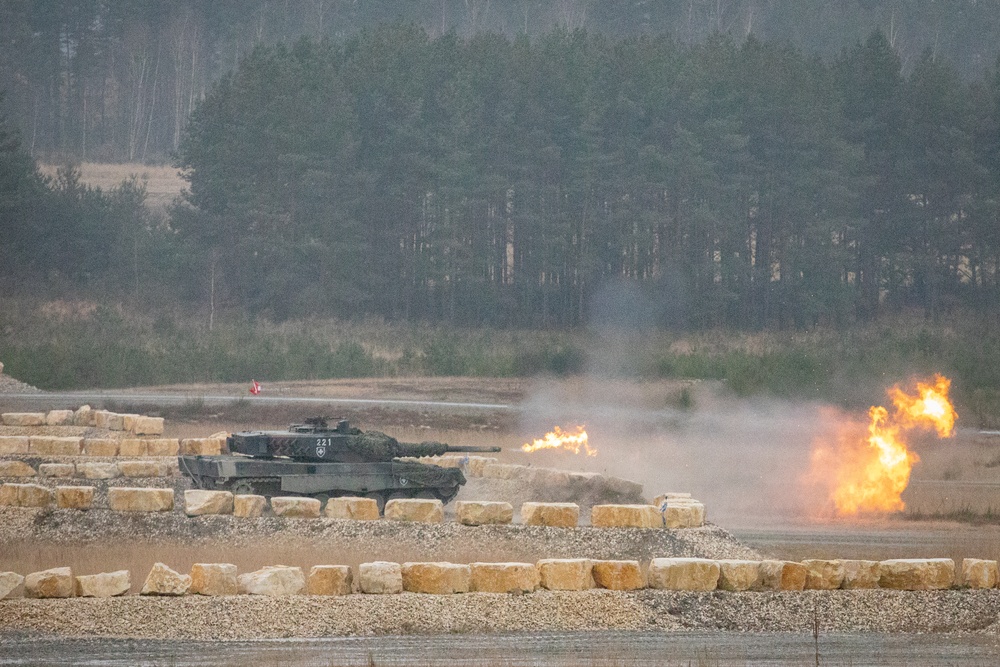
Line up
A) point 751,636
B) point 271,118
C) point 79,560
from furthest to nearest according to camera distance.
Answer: point 271,118
point 79,560
point 751,636

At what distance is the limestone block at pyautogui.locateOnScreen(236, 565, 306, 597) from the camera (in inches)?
766

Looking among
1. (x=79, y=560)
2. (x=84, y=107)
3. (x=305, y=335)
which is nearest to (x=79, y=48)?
(x=84, y=107)

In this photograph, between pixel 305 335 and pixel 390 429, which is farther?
pixel 305 335

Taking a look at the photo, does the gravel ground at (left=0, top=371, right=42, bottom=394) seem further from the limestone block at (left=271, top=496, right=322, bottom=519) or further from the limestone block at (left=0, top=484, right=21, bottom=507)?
the limestone block at (left=271, top=496, right=322, bottom=519)

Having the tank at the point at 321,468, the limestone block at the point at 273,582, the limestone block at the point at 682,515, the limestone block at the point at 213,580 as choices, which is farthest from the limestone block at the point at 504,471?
the limestone block at the point at 213,580

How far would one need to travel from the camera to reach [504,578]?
19922mm

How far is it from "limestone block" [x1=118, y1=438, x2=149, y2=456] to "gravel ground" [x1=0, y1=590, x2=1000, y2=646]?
1534 cm

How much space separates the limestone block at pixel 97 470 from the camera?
100.0ft

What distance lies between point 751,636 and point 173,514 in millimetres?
11418

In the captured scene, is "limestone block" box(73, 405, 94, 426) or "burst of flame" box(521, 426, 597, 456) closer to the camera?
"burst of flame" box(521, 426, 597, 456)

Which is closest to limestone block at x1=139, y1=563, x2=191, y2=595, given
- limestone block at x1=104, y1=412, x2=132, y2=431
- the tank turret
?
the tank turret

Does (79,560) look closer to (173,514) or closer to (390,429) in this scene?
(173,514)

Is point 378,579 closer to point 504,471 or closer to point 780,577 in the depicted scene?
point 780,577

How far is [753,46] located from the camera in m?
81.0
